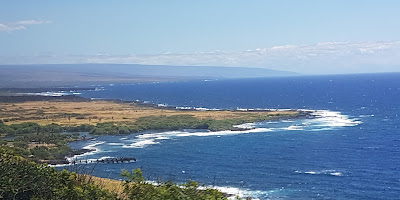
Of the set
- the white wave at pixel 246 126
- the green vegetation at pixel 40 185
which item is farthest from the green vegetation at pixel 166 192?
the white wave at pixel 246 126

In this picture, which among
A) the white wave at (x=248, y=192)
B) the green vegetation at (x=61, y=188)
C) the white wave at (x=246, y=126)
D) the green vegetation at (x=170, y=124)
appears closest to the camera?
the green vegetation at (x=61, y=188)

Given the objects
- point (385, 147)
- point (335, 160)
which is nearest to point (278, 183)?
point (335, 160)

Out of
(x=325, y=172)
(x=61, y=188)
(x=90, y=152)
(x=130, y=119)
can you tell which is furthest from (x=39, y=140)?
(x=61, y=188)

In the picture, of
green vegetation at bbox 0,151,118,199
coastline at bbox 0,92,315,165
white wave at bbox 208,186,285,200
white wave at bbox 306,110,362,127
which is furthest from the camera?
white wave at bbox 306,110,362,127

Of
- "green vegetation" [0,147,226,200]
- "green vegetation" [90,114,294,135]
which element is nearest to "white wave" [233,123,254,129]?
"green vegetation" [90,114,294,135]

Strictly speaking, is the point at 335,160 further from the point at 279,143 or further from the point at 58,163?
the point at 58,163

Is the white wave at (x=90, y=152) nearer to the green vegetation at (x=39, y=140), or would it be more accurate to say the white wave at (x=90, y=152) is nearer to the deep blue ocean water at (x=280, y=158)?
the deep blue ocean water at (x=280, y=158)

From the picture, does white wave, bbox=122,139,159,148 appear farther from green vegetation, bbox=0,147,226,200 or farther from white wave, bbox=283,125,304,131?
green vegetation, bbox=0,147,226,200

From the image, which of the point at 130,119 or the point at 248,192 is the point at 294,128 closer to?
the point at 130,119

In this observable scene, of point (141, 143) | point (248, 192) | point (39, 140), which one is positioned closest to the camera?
point (248, 192)
